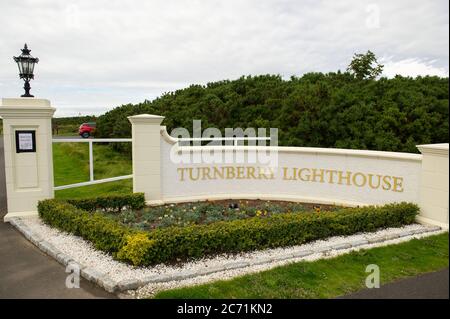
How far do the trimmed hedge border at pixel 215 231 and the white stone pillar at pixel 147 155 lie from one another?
6.48ft

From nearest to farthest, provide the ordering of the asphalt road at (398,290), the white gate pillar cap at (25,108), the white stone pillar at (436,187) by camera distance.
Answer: the white stone pillar at (436,187) → the asphalt road at (398,290) → the white gate pillar cap at (25,108)

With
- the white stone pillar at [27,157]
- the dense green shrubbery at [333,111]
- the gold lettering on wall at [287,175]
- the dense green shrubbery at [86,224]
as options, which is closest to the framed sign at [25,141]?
the white stone pillar at [27,157]

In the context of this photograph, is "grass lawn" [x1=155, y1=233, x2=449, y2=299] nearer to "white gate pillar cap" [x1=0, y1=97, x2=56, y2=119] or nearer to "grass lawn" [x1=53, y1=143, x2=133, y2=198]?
"white gate pillar cap" [x1=0, y1=97, x2=56, y2=119]

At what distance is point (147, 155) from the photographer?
8.98 m

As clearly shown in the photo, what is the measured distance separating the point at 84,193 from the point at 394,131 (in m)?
10.8

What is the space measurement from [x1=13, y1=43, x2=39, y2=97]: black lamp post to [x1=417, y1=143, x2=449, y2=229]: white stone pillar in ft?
26.1

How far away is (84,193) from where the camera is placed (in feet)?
36.3

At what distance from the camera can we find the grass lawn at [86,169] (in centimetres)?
1130

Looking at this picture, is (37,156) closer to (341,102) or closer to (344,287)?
(344,287)

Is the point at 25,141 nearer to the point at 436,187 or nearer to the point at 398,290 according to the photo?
the point at 398,290

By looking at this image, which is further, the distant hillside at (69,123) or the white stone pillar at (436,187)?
the distant hillside at (69,123)

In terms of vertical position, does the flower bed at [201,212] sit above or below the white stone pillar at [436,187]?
below

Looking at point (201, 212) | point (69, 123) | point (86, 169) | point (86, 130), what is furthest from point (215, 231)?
point (69, 123)

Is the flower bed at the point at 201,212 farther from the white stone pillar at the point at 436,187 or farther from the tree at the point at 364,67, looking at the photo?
the tree at the point at 364,67
